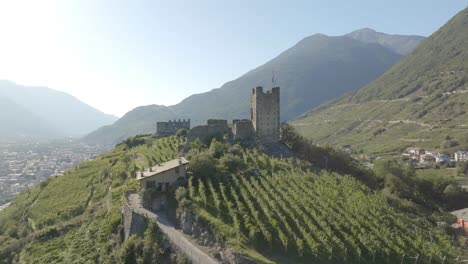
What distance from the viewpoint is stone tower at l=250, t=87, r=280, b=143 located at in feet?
220

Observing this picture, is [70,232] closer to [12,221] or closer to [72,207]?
[72,207]

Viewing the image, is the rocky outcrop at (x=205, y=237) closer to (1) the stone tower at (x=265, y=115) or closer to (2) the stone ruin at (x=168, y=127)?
(1) the stone tower at (x=265, y=115)

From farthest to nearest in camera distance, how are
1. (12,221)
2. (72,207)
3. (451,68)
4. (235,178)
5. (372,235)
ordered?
1. (451,68)
2. (12,221)
3. (72,207)
4. (235,178)
5. (372,235)

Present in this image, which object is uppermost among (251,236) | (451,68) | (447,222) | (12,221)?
(451,68)

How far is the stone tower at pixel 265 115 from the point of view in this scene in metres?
67.1

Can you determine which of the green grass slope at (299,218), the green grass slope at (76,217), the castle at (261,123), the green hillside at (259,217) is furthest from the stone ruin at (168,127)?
the green grass slope at (299,218)

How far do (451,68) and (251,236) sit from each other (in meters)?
195

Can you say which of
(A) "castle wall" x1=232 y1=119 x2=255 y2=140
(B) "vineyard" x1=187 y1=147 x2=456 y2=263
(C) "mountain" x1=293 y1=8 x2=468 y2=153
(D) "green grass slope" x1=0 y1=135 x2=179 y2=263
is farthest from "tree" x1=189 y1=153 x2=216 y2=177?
(C) "mountain" x1=293 y1=8 x2=468 y2=153

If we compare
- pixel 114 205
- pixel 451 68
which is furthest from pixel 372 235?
pixel 451 68

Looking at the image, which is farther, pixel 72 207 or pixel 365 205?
pixel 72 207

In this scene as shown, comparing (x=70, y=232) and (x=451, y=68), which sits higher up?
(x=451, y=68)

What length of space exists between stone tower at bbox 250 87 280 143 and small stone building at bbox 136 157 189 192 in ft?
78.4

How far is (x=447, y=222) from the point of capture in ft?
162

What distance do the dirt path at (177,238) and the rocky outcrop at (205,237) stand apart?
743 millimetres
